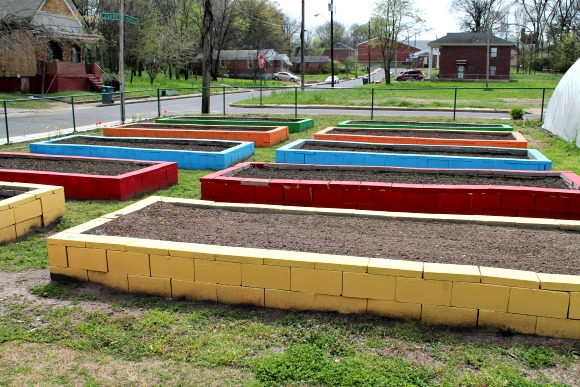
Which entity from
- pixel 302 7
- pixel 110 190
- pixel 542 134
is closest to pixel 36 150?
pixel 110 190

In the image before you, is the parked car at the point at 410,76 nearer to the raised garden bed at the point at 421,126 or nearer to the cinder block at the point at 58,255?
the raised garden bed at the point at 421,126

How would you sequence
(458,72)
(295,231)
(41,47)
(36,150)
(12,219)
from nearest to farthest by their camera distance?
(295,231) < (12,219) < (36,150) < (41,47) < (458,72)

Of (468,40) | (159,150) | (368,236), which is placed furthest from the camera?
(468,40)

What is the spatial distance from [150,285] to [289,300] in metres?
1.28

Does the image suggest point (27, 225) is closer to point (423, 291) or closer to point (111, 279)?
point (111, 279)

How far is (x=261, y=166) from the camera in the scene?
940cm

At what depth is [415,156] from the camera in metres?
10.8

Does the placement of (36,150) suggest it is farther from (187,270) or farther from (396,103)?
(396,103)

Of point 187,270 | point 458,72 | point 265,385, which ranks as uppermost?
point 458,72

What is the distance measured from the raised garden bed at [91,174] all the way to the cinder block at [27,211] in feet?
5.91

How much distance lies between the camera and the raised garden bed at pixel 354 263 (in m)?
4.12

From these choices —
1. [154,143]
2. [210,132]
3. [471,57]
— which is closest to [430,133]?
[210,132]

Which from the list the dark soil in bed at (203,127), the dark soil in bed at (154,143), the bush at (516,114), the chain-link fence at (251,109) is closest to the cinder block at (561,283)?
the dark soil in bed at (154,143)

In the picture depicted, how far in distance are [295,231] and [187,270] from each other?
130 cm
